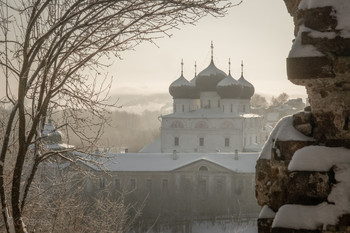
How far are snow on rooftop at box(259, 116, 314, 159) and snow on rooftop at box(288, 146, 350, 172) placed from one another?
0.12m

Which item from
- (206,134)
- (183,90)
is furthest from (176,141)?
(183,90)

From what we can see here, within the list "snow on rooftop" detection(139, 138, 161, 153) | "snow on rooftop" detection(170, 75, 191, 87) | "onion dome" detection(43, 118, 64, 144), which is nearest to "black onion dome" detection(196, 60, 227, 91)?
"snow on rooftop" detection(170, 75, 191, 87)

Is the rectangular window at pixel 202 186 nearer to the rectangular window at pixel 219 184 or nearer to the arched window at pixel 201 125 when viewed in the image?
the rectangular window at pixel 219 184

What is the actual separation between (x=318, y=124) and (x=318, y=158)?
0.22 m

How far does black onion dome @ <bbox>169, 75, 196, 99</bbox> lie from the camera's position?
3994cm

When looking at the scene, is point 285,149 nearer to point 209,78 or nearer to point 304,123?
point 304,123

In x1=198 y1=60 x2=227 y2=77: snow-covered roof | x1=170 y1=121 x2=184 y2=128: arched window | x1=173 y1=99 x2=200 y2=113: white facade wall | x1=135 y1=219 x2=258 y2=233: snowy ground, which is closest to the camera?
x1=135 y1=219 x2=258 y2=233: snowy ground

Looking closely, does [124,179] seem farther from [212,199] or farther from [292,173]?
[292,173]

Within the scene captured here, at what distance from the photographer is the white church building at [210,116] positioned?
3809 cm

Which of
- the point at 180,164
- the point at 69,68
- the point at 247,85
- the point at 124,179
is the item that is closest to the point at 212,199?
the point at 180,164

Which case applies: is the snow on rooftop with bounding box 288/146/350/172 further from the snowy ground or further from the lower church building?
the snowy ground

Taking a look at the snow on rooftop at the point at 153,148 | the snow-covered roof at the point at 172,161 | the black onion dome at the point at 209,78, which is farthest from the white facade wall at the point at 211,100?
the snow-covered roof at the point at 172,161

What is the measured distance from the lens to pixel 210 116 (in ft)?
125

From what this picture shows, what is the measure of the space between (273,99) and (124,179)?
51660 mm
